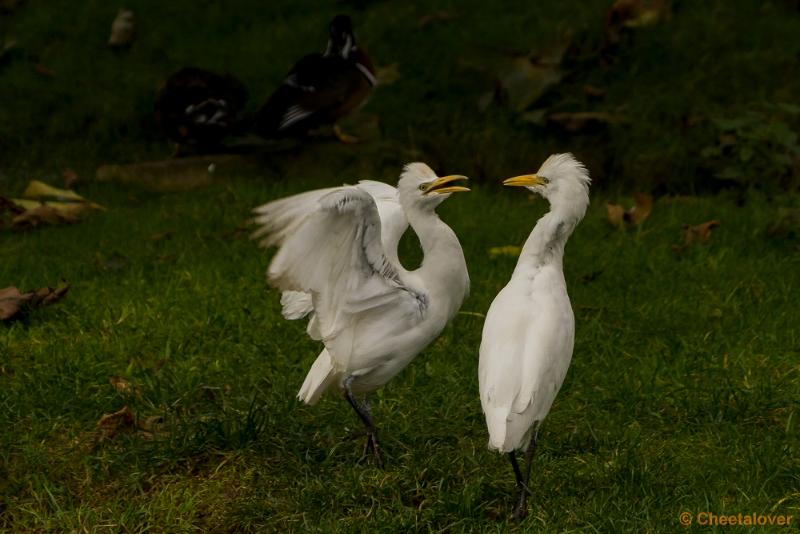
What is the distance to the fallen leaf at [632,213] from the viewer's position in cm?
634

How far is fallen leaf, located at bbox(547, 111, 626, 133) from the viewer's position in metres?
7.62

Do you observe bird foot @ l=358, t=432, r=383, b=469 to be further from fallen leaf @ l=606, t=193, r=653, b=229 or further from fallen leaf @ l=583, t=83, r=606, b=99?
fallen leaf @ l=583, t=83, r=606, b=99

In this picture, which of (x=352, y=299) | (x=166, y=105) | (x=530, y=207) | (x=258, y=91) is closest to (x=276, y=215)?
(x=352, y=299)

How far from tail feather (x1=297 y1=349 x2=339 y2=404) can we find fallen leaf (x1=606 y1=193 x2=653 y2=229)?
2.76 m

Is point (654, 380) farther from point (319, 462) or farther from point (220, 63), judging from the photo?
point (220, 63)

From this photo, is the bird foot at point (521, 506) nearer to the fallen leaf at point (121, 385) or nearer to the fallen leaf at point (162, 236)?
the fallen leaf at point (121, 385)

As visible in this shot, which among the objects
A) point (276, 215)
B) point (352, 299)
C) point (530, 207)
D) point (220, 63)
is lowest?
point (530, 207)

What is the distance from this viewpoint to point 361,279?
3959 mm

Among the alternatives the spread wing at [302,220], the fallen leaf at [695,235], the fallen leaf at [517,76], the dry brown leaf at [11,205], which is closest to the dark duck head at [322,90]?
the fallen leaf at [517,76]

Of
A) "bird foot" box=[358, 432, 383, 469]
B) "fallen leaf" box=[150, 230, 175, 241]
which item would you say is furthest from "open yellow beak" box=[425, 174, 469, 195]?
"fallen leaf" box=[150, 230, 175, 241]

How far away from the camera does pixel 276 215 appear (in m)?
3.81

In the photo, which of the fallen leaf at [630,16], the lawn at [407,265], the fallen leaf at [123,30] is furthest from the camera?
the fallen leaf at [123,30]

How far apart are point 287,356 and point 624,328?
4.95 feet

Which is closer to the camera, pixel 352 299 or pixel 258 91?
pixel 352 299
